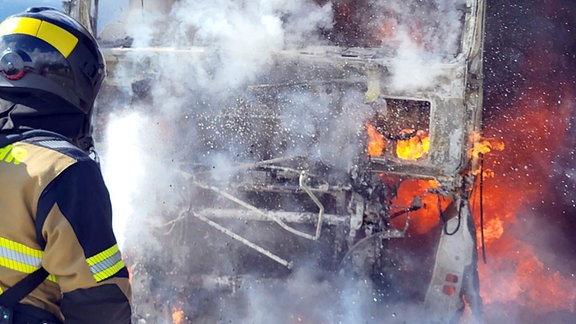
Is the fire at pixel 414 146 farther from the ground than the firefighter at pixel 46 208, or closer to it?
closer to it

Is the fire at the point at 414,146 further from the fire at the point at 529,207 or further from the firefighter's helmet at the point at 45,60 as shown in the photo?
the firefighter's helmet at the point at 45,60

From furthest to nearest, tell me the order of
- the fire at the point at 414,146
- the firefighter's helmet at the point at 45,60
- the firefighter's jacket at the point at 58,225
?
the fire at the point at 414,146 < the firefighter's helmet at the point at 45,60 < the firefighter's jacket at the point at 58,225

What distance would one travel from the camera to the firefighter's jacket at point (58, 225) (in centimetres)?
183

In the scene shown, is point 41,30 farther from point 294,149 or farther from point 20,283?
point 294,149

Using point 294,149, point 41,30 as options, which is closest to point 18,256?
point 41,30

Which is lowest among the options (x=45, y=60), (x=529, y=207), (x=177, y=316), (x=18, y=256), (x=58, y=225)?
(x=177, y=316)

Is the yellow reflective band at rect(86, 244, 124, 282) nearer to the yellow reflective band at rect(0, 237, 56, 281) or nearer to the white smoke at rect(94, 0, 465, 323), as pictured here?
the yellow reflective band at rect(0, 237, 56, 281)

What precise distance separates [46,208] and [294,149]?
3038mm

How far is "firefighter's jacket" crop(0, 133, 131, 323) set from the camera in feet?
6.01

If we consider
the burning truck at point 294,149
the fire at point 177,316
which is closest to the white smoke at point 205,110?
the burning truck at point 294,149

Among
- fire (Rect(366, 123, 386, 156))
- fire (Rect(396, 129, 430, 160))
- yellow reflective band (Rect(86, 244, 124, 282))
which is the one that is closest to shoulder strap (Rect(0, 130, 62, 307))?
yellow reflective band (Rect(86, 244, 124, 282))

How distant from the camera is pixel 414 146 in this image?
14.9 ft

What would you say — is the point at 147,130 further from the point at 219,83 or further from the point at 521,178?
the point at 521,178

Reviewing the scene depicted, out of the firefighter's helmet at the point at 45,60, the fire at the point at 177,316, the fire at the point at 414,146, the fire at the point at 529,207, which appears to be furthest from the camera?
the fire at the point at 529,207
